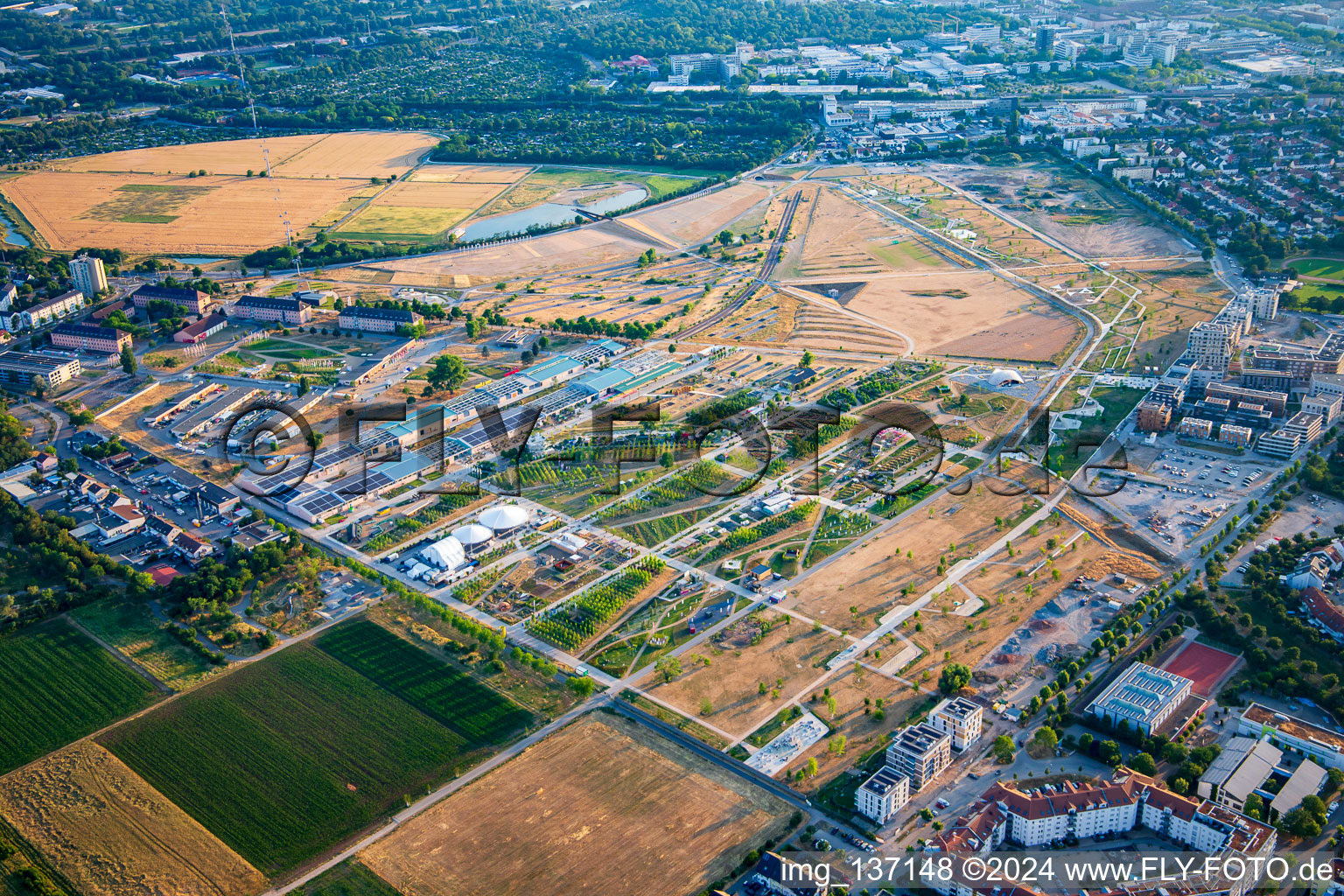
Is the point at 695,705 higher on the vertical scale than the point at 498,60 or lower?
lower

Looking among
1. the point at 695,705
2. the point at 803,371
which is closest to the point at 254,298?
the point at 803,371

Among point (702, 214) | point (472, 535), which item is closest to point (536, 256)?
point (702, 214)

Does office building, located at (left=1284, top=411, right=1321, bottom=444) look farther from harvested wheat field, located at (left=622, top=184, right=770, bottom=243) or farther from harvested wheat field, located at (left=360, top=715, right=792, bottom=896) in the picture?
harvested wheat field, located at (left=622, top=184, right=770, bottom=243)

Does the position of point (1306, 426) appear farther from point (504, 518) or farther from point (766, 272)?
point (504, 518)

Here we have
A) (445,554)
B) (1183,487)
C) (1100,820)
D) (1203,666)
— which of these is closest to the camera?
(1100,820)

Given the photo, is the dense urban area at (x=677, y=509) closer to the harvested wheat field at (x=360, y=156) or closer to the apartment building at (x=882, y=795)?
the apartment building at (x=882, y=795)

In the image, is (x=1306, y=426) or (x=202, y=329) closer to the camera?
(x=1306, y=426)

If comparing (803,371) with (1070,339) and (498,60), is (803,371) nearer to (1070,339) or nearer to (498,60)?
(1070,339)
